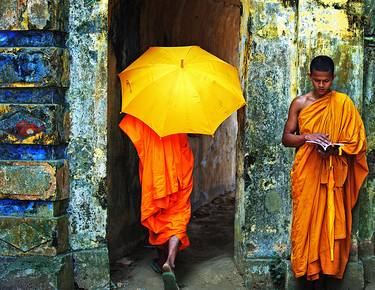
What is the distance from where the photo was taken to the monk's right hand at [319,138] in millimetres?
4361

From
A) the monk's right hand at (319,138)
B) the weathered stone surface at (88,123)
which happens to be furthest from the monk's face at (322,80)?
the weathered stone surface at (88,123)

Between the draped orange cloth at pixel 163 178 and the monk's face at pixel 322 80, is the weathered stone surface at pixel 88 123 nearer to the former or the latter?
the draped orange cloth at pixel 163 178

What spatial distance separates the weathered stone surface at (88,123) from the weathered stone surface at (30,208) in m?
0.18

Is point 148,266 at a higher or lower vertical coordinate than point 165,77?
lower

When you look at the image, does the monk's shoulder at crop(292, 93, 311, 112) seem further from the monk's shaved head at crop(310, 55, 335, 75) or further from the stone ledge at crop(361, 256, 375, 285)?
the stone ledge at crop(361, 256, 375, 285)

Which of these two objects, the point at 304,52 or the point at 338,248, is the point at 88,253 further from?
the point at 304,52

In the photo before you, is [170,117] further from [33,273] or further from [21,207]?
[33,273]


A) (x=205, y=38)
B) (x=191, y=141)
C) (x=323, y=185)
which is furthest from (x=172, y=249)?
(x=205, y=38)

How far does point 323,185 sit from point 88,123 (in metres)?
1.94

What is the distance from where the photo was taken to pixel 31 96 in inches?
198

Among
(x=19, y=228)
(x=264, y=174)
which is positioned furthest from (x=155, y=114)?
(x=19, y=228)

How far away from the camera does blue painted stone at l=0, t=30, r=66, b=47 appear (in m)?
5.00

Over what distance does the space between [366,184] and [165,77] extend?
6.15ft

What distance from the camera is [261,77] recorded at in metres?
5.07
